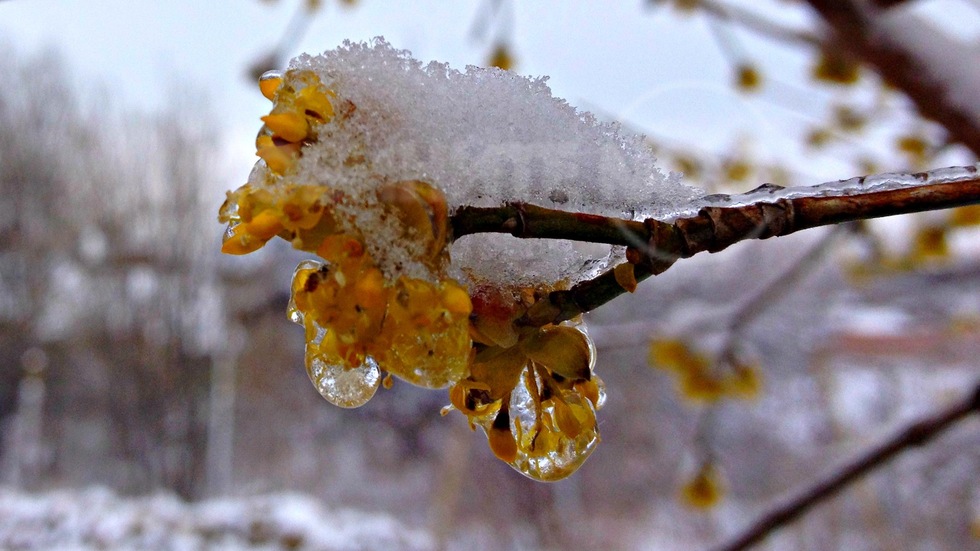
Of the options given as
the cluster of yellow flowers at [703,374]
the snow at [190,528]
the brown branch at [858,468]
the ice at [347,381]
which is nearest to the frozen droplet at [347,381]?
the ice at [347,381]

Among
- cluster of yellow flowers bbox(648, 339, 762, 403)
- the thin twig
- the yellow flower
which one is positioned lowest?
the yellow flower

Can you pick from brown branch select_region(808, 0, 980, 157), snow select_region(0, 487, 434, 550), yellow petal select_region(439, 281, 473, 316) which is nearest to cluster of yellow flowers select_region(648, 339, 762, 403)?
brown branch select_region(808, 0, 980, 157)

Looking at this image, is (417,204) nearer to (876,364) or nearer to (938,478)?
(938,478)

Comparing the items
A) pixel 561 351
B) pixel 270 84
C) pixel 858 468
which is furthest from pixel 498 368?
pixel 858 468

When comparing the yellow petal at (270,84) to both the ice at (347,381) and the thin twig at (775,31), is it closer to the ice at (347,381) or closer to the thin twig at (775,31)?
the ice at (347,381)

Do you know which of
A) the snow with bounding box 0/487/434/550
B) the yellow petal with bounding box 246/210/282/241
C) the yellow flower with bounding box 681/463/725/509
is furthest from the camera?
the snow with bounding box 0/487/434/550

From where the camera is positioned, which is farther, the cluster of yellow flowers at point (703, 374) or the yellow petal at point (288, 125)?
the cluster of yellow flowers at point (703, 374)

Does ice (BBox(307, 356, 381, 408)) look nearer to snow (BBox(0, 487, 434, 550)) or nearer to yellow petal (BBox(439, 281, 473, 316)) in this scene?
yellow petal (BBox(439, 281, 473, 316))
